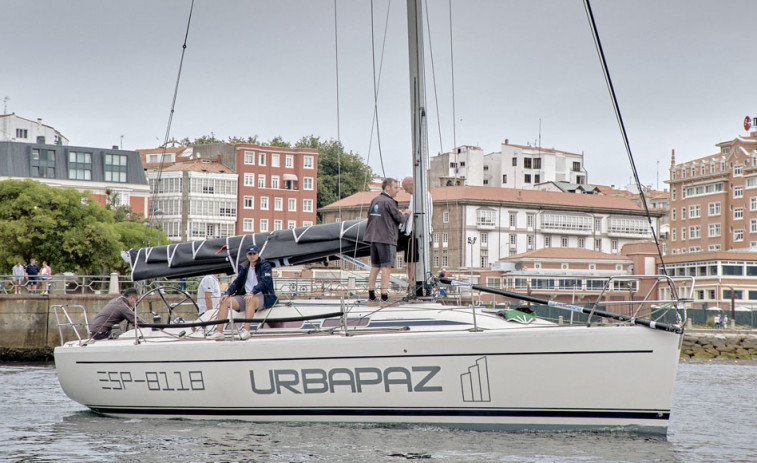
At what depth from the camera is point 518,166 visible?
110m

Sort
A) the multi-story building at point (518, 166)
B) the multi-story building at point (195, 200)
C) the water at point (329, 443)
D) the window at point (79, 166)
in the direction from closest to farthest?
the water at point (329, 443) < the window at point (79, 166) < the multi-story building at point (195, 200) < the multi-story building at point (518, 166)

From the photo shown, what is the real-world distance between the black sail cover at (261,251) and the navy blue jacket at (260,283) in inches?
14.5

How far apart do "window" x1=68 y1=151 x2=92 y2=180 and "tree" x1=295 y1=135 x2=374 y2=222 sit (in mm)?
25852

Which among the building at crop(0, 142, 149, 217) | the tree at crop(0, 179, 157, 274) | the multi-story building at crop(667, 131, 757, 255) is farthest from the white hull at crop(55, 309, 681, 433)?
the multi-story building at crop(667, 131, 757, 255)

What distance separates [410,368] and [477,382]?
2.34ft

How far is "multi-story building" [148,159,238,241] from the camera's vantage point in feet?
268

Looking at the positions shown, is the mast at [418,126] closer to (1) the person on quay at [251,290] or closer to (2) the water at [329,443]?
(1) the person on quay at [251,290]

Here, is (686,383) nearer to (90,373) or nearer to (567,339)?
(567,339)

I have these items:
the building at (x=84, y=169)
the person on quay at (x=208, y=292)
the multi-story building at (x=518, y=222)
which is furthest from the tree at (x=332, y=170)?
the person on quay at (x=208, y=292)

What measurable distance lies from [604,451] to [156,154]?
9179 centimetres

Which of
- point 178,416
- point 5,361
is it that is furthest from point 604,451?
point 5,361

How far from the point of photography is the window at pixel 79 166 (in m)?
71.8

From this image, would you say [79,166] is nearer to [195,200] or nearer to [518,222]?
[195,200]

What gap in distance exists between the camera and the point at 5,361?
27.2 metres
